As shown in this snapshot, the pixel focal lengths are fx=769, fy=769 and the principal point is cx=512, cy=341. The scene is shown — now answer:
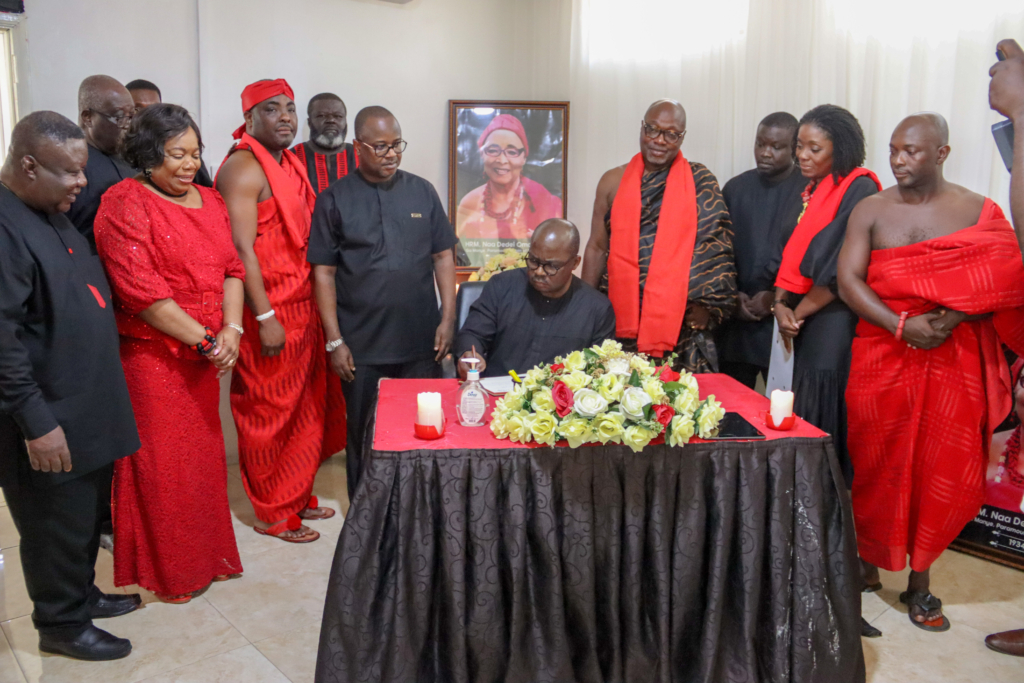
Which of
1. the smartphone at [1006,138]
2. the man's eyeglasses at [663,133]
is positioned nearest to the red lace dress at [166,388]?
the man's eyeglasses at [663,133]

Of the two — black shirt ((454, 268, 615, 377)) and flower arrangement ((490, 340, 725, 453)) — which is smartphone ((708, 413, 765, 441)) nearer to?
flower arrangement ((490, 340, 725, 453))

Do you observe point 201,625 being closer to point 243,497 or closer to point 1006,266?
point 243,497

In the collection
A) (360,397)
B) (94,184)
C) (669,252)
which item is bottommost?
(360,397)

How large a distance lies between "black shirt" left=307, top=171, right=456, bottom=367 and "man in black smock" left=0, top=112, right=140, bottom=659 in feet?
3.30

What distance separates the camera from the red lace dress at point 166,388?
254cm

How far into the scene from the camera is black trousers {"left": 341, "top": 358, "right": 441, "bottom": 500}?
3.37 meters

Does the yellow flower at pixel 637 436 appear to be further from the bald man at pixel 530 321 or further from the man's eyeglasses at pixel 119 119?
the man's eyeglasses at pixel 119 119

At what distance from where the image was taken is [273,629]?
272 cm

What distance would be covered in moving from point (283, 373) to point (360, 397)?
357 millimetres

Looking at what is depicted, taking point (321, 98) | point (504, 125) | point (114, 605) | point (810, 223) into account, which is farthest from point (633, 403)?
point (504, 125)

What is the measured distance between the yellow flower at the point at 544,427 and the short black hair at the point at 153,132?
1.55m

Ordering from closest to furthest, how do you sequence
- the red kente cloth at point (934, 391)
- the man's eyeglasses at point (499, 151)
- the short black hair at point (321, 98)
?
1. the red kente cloth at point (934, 391)
2. the short black hair at point (321, 98)
3. the man's eyeglasses at point (499, 151)

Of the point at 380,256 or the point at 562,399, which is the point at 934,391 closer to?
the point at 562,399

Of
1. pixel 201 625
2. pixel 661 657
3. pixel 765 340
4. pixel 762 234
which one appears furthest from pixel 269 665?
pixel 762 234
